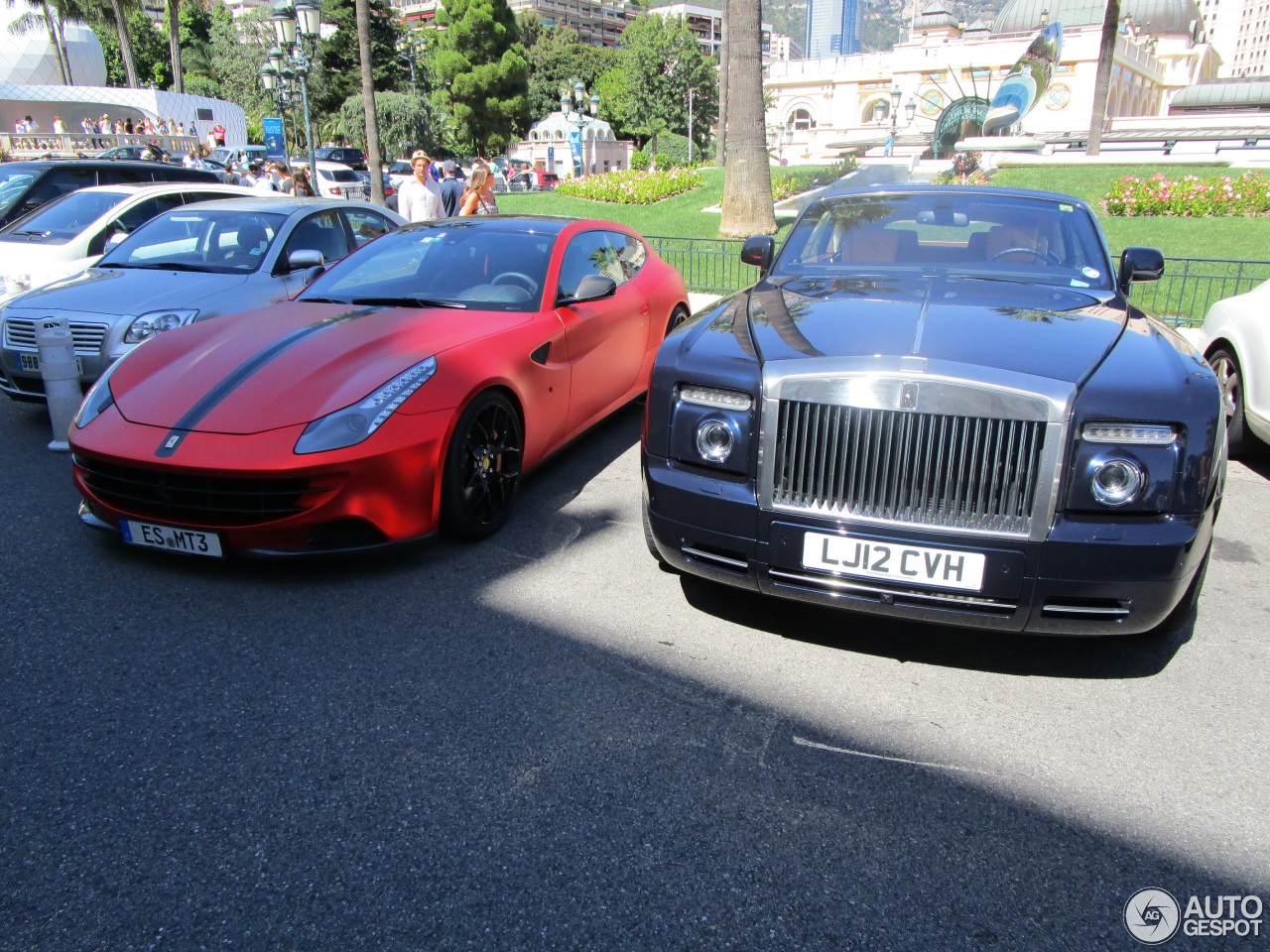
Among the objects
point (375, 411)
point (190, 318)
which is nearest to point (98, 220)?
point (190, 318)

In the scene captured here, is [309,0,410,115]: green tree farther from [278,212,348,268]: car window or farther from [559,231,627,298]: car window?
[559,231,627,298]: car window

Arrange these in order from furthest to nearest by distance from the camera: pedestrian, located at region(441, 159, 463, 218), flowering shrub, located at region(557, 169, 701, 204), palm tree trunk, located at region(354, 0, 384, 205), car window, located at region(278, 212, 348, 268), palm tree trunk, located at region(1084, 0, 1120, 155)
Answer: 1. flowering shrub, located at region(557, 169, 701, 204)
2. palm tree trunk, located at region(1084, 0, 1120, 155)
3. palm tree trunk, located at region(354, 0, 384, 205)
4. pedestrian, located at region(441, 159, 463, 218)
5. car window, located at region(278, 212, 348, 268)

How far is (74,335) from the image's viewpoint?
6.06 m

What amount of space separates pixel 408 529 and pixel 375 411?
524mm

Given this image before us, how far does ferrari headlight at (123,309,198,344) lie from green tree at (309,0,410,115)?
5565 cm

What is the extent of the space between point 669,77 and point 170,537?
75838 mm

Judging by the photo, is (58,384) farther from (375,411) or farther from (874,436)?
(874,436)

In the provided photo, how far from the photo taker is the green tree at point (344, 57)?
56.2 m

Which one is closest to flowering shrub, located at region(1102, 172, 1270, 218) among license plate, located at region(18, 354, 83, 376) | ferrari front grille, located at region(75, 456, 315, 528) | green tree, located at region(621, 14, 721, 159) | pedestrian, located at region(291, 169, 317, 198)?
pedestrian, located at region(291, 169, 317, 198)

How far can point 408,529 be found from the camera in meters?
3.82

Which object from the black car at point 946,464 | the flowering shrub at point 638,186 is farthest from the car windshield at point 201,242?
the flowering shrub at point 638,186

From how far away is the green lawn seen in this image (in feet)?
51.2

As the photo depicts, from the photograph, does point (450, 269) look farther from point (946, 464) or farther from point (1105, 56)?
point (1105, 56)

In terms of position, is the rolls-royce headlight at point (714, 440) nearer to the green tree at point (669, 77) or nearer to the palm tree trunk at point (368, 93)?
the palm tree trunk at point (368, 93)
